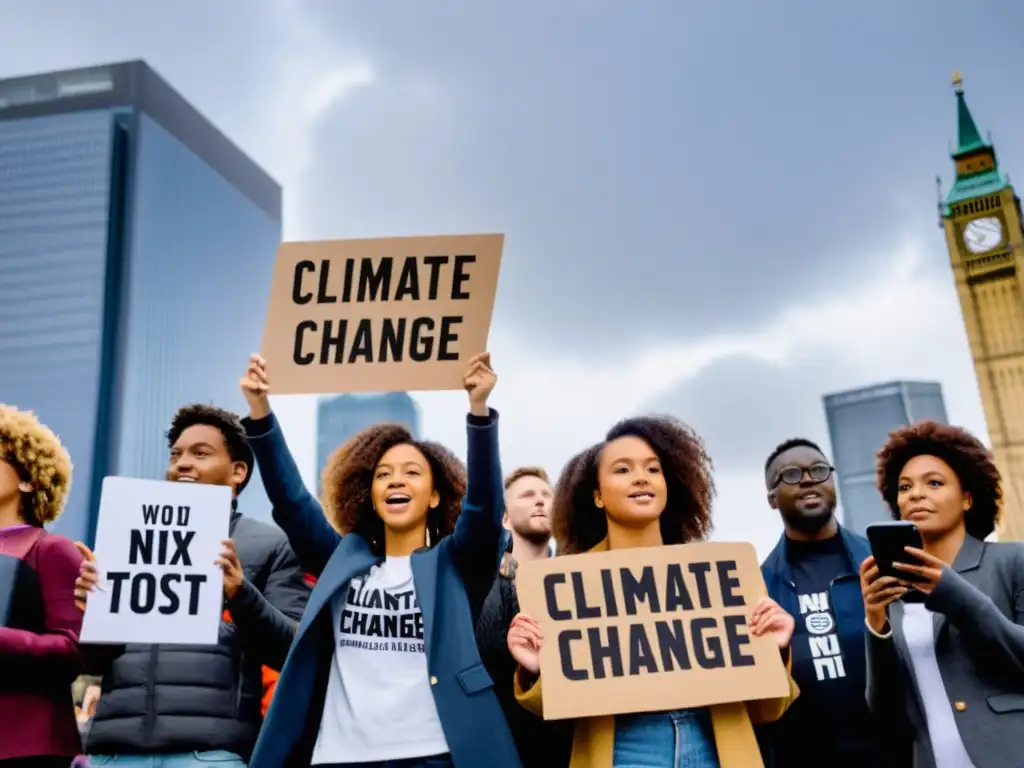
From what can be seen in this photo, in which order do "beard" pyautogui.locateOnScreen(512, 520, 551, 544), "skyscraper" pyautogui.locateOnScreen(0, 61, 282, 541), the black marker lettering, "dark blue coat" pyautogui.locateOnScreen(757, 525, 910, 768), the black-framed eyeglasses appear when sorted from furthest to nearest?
"skyscraper" pyautogui.locateOnScreen(0, 61, 282, 541)
"beard" pyautogui.locateOnScreen(512, 520, 551, 544)
the black-framed eyeglasses
the black marker lettering
"dark blue coat" pyautogui.locateOnScreen(757, 525, 910, 768)

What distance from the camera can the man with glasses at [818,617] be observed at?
12.1ft

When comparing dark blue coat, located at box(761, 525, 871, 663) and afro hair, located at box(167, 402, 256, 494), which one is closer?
dark blue coat, located at box(761, 525, 871, 663)

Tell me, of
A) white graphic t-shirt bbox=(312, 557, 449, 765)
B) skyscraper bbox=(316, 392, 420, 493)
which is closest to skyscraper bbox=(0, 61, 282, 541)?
skyscraper bbox=(316, 392, 420, 493)

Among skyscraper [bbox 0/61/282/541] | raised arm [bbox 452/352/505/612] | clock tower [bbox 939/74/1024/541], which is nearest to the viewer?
raised arm [bbox 452/352/505/612]

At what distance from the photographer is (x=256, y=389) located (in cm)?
349

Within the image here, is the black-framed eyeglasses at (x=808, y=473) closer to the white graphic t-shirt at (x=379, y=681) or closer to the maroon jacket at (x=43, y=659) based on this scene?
the white graphic t-shirt at (x=379, y=681)

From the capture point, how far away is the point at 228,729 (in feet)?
11.0

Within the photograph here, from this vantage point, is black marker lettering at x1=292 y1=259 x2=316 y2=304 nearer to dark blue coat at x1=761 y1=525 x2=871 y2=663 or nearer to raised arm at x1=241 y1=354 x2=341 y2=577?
raised arm at x1=241 y1=354 x2=341 y2=577

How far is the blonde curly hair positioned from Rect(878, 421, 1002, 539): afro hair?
314 centimetres

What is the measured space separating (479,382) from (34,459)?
1.66 meters

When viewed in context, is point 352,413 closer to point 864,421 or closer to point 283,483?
point 864,421

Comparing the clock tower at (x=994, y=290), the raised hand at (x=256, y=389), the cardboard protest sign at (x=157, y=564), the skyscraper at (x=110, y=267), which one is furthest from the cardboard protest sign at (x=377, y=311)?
the skyscraper at (x=110, y=267)

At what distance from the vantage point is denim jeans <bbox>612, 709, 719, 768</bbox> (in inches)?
112

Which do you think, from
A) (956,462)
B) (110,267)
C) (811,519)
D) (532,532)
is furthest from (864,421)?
(956,462)
